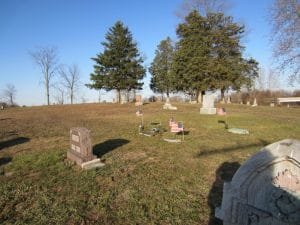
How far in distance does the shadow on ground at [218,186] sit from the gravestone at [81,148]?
334 cm

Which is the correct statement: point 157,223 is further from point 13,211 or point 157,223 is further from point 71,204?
point 13,211

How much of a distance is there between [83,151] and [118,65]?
104 feet

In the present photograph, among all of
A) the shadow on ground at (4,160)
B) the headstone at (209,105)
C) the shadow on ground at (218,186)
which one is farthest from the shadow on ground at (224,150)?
the headstone at (209,105)

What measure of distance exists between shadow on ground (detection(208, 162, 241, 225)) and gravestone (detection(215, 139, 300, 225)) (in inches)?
50.0

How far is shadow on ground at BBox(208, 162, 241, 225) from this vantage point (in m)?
3.67

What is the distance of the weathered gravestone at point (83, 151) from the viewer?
6.03 metres

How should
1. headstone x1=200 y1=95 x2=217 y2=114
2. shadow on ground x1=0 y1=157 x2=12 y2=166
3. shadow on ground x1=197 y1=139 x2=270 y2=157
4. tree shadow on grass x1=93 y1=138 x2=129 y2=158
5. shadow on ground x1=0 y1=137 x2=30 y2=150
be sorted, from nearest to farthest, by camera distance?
shadow on ground x1=0 y1=157 x2=12 y2=166 → shadow on ground x1=197 y1=139 x2=270 y2=157 → tree shadow on grass x1=93 y1=138 x2=129 y2=158 → shadow on ground x1=0 y1=137 x2=30 y2=150 → headstone x1=200 y1=95 x2=217 y2=114

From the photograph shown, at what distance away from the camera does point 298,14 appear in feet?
53.6

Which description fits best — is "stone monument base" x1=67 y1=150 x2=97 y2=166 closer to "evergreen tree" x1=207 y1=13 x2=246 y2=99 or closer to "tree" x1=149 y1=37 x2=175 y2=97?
"evergreen tree" x1=207 y1=13 x2=246 y2=99

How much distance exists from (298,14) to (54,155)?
18.8m

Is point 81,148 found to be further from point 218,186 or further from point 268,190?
point 268,190

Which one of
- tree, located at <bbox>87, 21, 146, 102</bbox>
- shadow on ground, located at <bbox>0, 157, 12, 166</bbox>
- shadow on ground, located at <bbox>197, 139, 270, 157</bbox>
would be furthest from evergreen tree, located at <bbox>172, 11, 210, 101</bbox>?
shadow on ground, located at <bbox>0, 157, 12, 166</bbox>

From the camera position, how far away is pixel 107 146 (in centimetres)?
827

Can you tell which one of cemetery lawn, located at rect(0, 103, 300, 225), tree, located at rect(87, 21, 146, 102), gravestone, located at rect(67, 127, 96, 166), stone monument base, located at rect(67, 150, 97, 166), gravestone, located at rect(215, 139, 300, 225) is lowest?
cemetery lawn, located at rect(0, 103, 300, 225)
